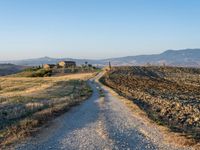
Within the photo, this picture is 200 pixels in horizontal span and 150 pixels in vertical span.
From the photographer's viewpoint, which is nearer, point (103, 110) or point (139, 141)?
point (139, 141)

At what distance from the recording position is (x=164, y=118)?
86.3 feet

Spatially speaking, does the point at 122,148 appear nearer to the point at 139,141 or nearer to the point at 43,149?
the point at 139,141

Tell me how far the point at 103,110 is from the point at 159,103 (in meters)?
8.38

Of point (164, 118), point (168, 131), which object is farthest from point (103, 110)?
point (168, 131)

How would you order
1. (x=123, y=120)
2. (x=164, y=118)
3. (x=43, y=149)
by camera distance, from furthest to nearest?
(x=164, y=118)
(x=123, y=120)
(x=43, y=149)

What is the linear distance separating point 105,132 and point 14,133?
14.5 ft

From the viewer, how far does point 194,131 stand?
20.8m

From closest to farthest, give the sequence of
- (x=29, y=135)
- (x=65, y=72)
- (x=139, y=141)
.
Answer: (x=139, y=141)
(x=29, y=135)
(x=65, y=72)

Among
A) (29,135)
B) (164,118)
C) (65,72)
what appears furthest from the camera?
(65,72)

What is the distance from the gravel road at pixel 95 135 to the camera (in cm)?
1642

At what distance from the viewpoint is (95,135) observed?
→ 1884cm

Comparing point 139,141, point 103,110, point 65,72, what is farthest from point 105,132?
point 65,72

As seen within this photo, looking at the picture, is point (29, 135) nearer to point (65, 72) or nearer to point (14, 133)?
point (14, 133)

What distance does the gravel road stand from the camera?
16.4 metres
